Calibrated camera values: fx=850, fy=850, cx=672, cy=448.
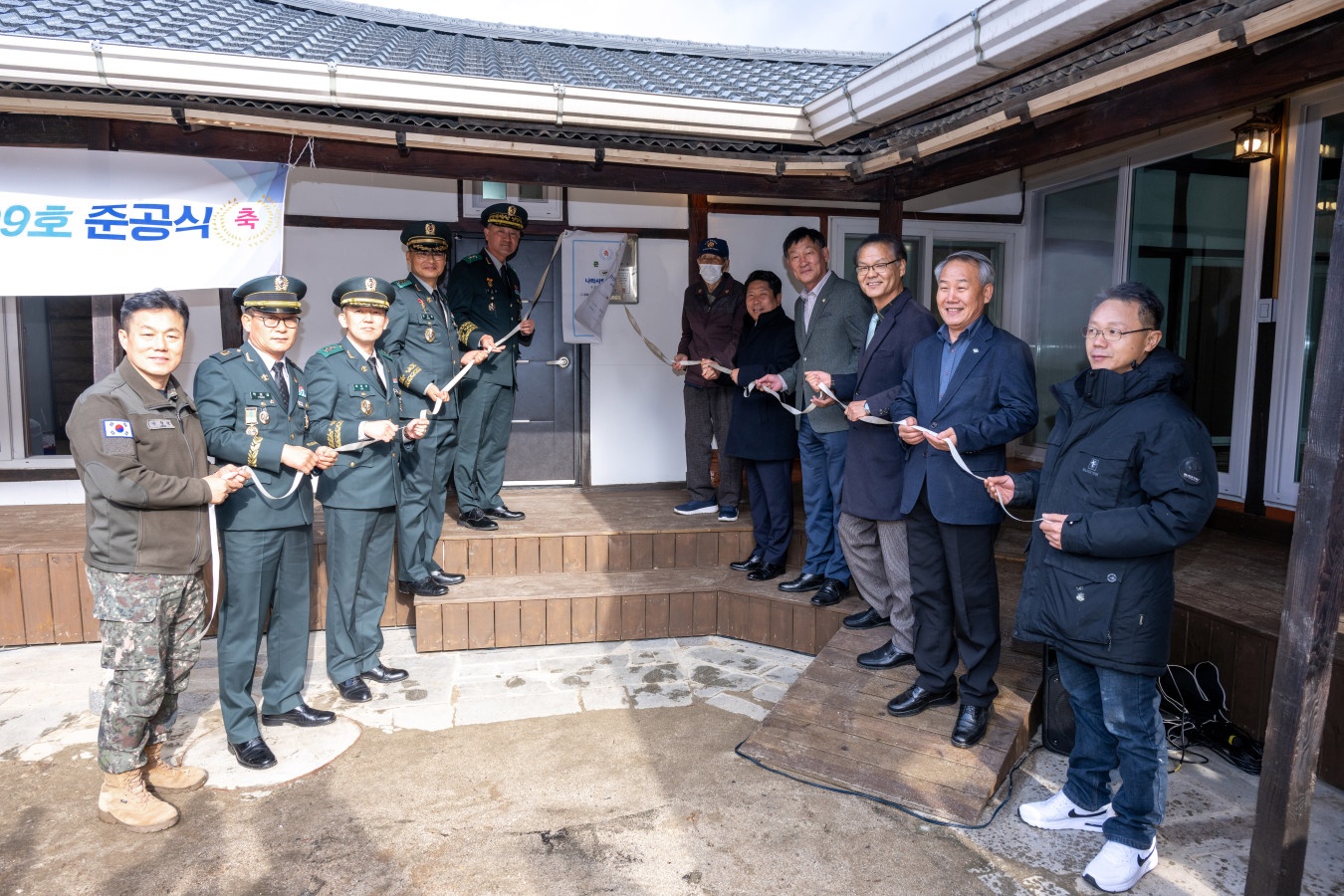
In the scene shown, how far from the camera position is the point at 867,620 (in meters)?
4.00

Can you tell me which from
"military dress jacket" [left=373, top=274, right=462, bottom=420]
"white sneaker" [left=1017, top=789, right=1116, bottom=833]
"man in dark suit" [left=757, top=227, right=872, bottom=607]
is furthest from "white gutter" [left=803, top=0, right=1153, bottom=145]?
"white sneaker" [left=1017, top=789, right=1116, bottom=833]

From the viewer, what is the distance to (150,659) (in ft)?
9.00

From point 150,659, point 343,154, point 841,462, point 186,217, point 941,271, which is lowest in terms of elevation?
point 150,659

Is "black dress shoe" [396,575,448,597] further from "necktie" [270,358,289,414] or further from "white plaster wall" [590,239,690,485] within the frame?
"white plaster wall" [590,239,690,485]

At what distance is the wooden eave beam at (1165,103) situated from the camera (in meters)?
2.63

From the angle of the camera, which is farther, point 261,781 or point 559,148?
point 559,148

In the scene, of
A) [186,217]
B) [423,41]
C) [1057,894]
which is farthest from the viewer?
[423,41]

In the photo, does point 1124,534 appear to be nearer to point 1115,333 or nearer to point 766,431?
point 1115,333

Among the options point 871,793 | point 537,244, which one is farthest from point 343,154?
point 871,793

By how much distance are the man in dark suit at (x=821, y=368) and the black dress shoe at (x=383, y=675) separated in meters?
1.98

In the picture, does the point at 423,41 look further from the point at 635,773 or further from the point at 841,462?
the point at 635,773

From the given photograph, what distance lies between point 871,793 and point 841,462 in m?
1.65

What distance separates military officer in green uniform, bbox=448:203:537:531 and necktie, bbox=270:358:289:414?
1.59m

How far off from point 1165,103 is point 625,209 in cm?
378
